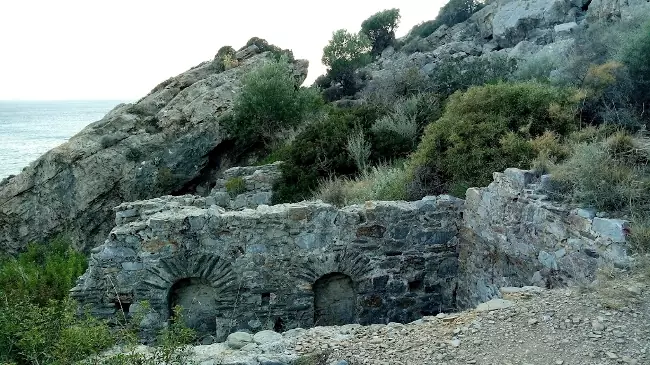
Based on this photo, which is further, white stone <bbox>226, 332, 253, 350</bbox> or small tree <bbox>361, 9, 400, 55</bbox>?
small tree <bbox>361, 9, 400, 55</bbox>

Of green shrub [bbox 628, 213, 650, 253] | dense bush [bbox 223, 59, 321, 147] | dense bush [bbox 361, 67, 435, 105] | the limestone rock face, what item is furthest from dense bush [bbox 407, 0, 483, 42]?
green shrub [bbox 628, 213, 650, 253]

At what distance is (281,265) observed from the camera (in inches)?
300

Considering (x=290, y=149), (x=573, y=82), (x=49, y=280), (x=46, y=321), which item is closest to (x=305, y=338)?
(x=46, y=321)

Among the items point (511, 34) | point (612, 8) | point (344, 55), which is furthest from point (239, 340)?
point (344, 55)

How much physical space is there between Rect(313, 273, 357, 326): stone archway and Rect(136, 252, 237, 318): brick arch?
4.17ft

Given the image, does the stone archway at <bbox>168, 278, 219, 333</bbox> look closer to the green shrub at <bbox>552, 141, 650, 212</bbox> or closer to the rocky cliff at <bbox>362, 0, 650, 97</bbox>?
the green shrub at <bbox>552, 141, 650, 212</bbox>

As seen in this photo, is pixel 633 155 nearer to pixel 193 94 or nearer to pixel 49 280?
pixel 49 280

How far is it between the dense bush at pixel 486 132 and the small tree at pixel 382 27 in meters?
35.0

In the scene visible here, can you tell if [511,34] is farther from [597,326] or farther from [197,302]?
[597,326]

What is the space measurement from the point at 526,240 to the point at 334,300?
290 centimetres

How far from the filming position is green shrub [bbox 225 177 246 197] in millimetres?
13984

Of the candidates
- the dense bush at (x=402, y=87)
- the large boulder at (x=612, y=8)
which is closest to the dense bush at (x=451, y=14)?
the large boulder at (x=612, y=8)

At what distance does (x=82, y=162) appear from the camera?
20.7m

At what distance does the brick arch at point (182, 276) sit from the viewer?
23.9 ft
